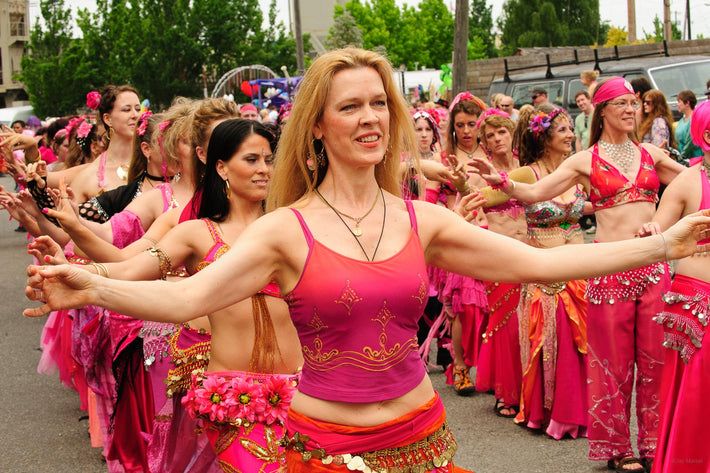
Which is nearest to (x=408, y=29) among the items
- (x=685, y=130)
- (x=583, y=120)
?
(x=583, y=120)

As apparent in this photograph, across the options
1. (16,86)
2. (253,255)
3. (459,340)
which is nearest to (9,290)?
(459,340)

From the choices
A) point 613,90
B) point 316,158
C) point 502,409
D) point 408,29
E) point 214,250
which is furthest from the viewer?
point 408,29

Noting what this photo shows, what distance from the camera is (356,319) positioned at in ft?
8.97

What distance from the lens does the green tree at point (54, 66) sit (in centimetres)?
4797

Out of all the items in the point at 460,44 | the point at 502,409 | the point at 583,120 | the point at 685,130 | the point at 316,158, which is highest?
the point at 460,44

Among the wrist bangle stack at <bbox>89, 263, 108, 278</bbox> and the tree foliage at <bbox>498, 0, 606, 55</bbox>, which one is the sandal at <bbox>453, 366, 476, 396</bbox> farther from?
the tree foliage at <bbox>498, 0, 606, 55</bbox>

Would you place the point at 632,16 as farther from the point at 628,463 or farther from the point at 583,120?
the point at 628,463

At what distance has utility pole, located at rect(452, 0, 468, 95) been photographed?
629 inches

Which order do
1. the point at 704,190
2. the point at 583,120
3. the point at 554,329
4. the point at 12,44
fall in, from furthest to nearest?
the point at 12,44 → the point at 583,120 → the point at 554,329 → the point at 704,190

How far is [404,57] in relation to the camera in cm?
5706

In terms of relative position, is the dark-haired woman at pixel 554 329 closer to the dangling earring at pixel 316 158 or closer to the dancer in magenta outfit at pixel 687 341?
the dancer in magenta outfit at pixel 687 341

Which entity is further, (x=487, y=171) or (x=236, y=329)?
(x=487, y=171)

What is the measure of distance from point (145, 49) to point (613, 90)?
44.5 metres

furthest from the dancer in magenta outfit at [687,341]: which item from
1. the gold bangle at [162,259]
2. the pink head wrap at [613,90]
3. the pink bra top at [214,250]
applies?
the gold bangle at [162,259]
